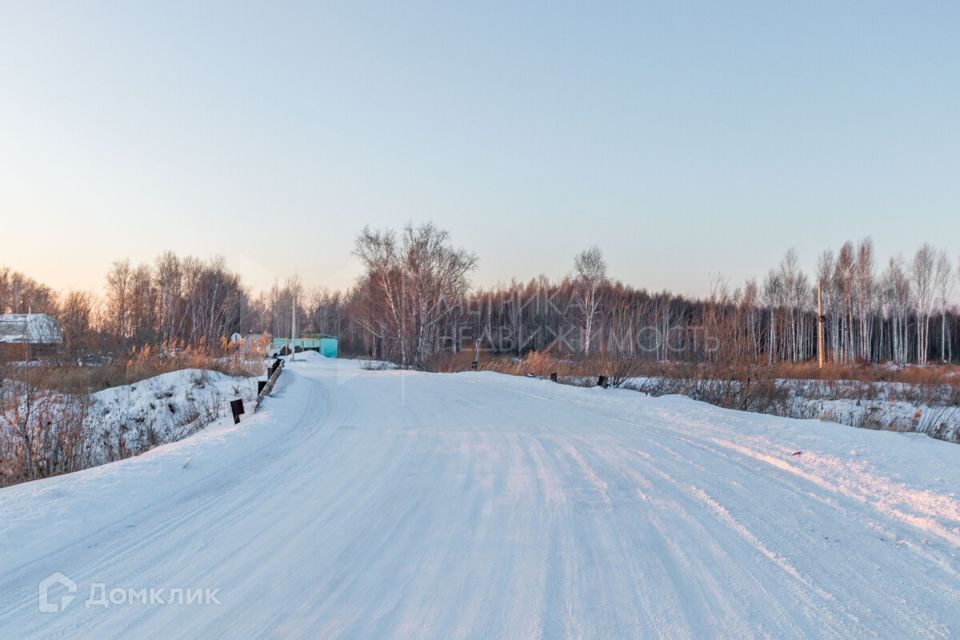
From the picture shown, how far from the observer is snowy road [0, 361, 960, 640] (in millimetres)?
3047

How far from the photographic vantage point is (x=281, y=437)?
9070mm

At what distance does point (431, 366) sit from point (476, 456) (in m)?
31.3

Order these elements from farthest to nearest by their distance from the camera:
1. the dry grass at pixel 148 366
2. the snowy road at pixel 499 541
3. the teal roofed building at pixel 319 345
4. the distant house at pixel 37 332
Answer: the teal roofed building at pixel 319 345 → the distant house at pixel 37 332 → the dry grass at pixel 148 366 → the snowy road at pixel 499 541

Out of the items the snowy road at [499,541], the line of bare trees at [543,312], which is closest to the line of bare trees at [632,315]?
the line of bare trees at [543,312]

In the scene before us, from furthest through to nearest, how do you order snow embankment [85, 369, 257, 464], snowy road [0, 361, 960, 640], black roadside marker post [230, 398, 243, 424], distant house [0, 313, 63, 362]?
distant house [0, 313, 63, 362]
snow embankment [85, 369, 257, 464]
black roadside marker post [230, 398, 243, 424]
snowy road [0, 361, 960, 640]

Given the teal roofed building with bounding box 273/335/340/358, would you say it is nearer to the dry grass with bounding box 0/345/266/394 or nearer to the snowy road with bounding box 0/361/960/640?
the dry grass with bounding box 0/345/266/394

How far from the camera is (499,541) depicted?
13.7 feet

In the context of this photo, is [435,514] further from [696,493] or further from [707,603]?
[696,493]

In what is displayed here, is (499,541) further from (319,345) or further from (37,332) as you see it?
(319,345)

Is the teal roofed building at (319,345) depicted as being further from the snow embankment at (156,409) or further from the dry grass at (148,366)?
the snow embankment at (156,409)

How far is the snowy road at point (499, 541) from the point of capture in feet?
10.00

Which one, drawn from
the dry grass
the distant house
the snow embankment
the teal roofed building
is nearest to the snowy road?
the snow embankment

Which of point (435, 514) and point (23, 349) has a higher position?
point (23, 349)

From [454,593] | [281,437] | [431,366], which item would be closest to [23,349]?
[281,437]
